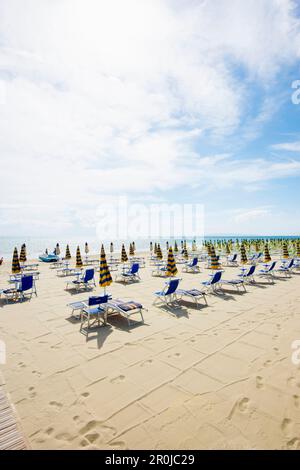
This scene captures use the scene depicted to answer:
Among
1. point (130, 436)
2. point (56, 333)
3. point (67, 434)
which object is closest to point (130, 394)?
point (130, 436)

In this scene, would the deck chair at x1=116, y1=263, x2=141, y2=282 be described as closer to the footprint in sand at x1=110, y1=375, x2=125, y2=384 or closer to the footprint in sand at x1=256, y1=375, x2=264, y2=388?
the footprint in sand at x1=110, y1=375, x2=125, y2=384

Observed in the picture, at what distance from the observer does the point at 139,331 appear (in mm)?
6344

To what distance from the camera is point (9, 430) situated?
3.09 metres

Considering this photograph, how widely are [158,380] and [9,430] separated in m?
2.26

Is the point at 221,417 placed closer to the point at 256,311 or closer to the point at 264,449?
the point at 264,449

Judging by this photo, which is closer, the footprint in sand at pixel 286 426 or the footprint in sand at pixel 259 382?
the footprint in sand at pixel 286 426

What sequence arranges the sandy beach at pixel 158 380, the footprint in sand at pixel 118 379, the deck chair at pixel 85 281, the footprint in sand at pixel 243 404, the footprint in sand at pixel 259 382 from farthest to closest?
the deck chair at pixel 85 281, the footprint in sand at pixel 118 379, the footprint in sand at pixel 259 382, the footprint in sand at pixel 243 404, the sandy beach at pixel 158 380

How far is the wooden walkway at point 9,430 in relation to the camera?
9.45 feet

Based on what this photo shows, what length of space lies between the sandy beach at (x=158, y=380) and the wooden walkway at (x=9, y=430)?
0.09m

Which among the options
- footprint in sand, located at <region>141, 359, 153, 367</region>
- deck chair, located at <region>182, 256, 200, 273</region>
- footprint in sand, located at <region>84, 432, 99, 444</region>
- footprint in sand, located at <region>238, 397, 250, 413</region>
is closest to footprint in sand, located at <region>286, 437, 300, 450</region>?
footprint in sand, located at <region>238, 397, 250, 413</region>

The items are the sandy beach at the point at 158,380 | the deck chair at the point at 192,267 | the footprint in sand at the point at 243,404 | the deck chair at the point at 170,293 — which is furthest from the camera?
the deck chair at the point at 192,267

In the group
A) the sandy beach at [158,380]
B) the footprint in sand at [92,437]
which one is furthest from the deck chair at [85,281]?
the footprint in sand at [92,437]

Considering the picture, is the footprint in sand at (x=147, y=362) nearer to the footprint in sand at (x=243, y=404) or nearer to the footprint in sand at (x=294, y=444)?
the footprint in sand at (x=243, y=404)

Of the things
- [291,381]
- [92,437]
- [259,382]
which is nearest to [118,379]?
[92,437]
